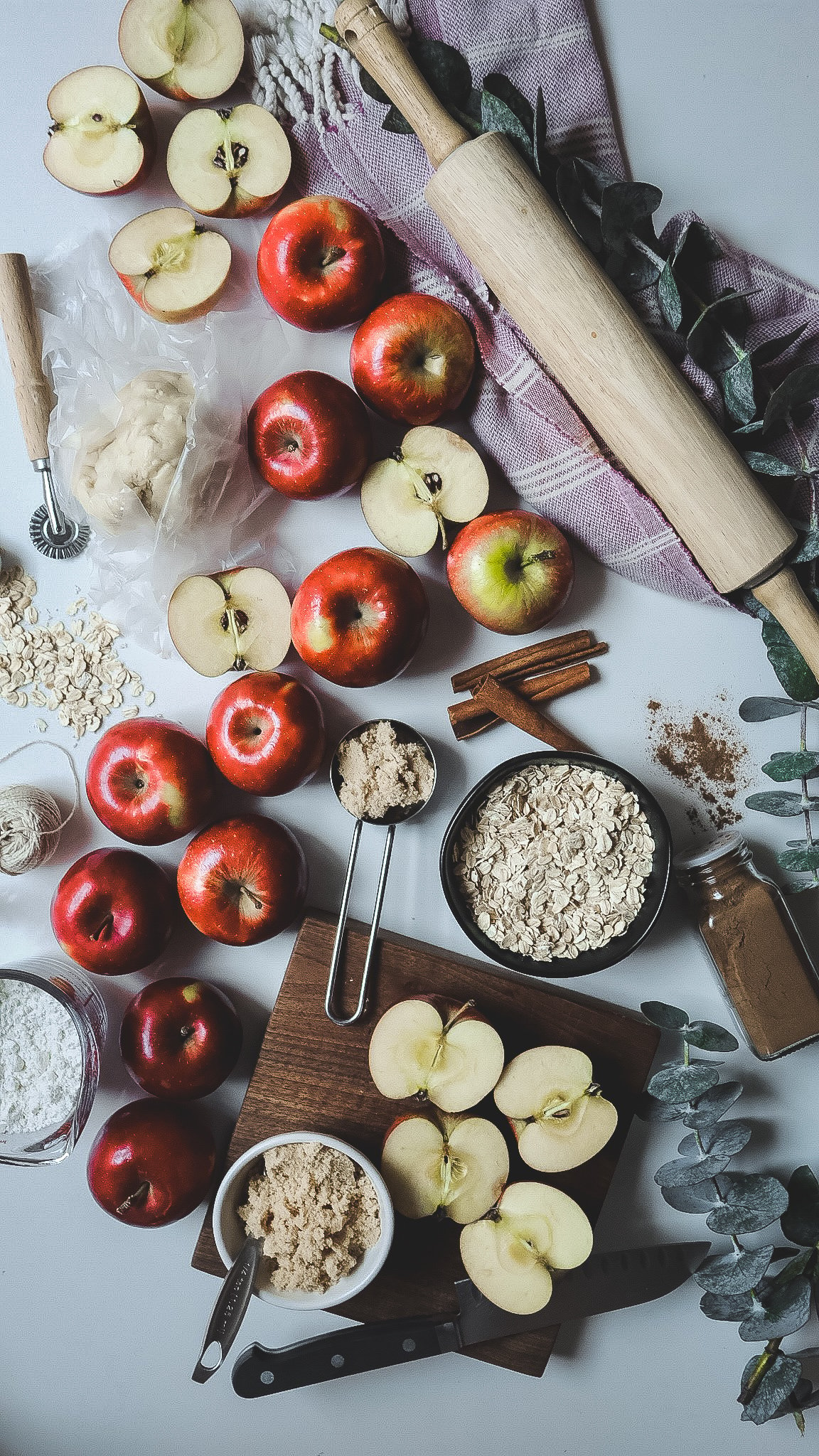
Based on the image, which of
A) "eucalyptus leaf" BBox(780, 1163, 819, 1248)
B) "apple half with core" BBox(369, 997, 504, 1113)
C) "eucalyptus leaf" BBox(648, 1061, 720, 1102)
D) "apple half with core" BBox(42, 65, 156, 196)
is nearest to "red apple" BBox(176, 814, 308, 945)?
"apple half with core" BBox(369, 997, 504, 1113)

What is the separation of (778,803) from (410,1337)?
80 cm

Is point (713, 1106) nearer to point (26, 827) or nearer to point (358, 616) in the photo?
point (358, 616)

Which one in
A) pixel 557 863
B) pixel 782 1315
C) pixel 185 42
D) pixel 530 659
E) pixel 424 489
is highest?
pixel 185 42

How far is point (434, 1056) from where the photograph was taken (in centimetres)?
109

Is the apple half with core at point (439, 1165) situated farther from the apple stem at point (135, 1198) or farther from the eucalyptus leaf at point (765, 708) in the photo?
the eucalyptus leaf at point (765, 708)

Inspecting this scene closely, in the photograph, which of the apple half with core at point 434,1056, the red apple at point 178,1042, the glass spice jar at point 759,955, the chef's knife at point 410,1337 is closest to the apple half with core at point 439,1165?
the apple half with core at point 434,1056

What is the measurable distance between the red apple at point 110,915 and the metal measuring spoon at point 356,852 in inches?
9.0

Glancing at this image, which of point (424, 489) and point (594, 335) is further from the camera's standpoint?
point (424, 489)

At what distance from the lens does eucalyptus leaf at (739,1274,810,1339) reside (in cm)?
112

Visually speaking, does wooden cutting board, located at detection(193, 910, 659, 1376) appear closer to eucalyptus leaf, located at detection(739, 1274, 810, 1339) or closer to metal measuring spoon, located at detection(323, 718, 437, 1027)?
metal measuring spoon, located at detection(323, 718, 437, 1027)

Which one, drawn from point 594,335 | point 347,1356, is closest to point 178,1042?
point 347,1356

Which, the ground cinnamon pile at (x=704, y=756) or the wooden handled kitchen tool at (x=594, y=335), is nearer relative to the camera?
the wooden handled kitchen tool at (x=594, y=335)

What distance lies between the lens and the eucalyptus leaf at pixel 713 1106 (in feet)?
3.66

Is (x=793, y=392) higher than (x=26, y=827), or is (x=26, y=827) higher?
(x=793, y=392)
